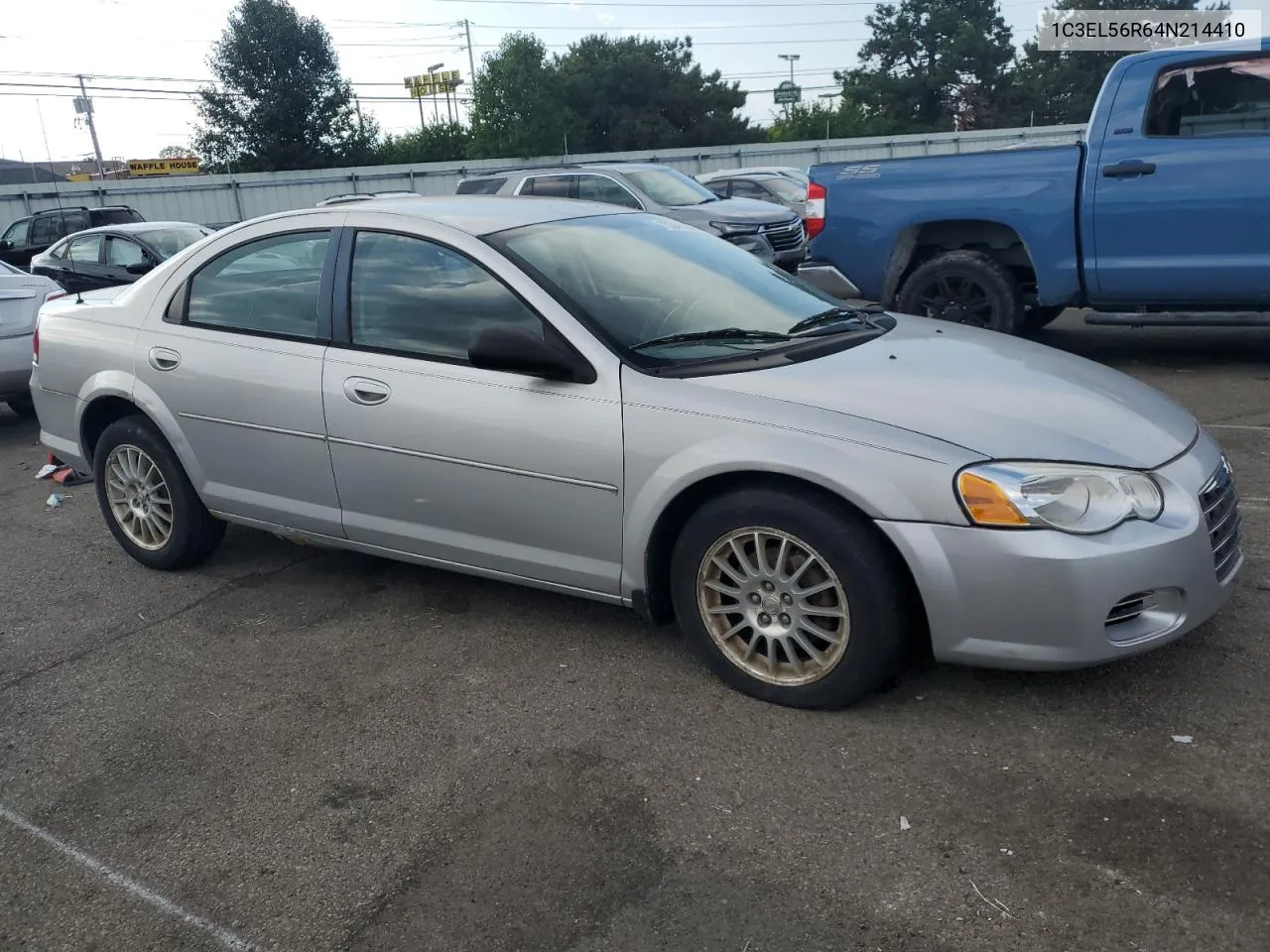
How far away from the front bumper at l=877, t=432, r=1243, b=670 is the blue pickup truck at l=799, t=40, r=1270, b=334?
15.5ft

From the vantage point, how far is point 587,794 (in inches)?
123

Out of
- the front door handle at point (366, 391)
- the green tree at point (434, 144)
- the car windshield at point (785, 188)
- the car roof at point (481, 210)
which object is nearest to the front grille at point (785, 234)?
the car windshield at point (785, 188)

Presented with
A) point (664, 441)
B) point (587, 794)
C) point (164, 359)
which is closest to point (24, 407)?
point (164, 359)

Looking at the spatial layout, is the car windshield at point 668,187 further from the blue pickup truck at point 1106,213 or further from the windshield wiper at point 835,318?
the windshield wiper at point 835,318

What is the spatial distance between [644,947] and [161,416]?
333 centimetres

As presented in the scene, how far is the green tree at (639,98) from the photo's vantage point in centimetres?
6881

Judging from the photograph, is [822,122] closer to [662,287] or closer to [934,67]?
[934,67]

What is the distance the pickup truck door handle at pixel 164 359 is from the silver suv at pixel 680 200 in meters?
9.27

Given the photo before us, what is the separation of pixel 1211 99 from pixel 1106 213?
980mm

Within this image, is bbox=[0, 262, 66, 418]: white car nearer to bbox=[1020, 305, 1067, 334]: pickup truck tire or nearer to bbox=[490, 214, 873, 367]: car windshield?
bbox=[490, 214, 873, 367]: car windshield

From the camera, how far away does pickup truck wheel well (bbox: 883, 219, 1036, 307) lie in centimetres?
809

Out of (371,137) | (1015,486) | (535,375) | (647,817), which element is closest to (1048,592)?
(1015,486)

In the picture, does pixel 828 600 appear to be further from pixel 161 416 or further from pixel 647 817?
pixel 161 416

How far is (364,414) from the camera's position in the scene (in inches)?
162
